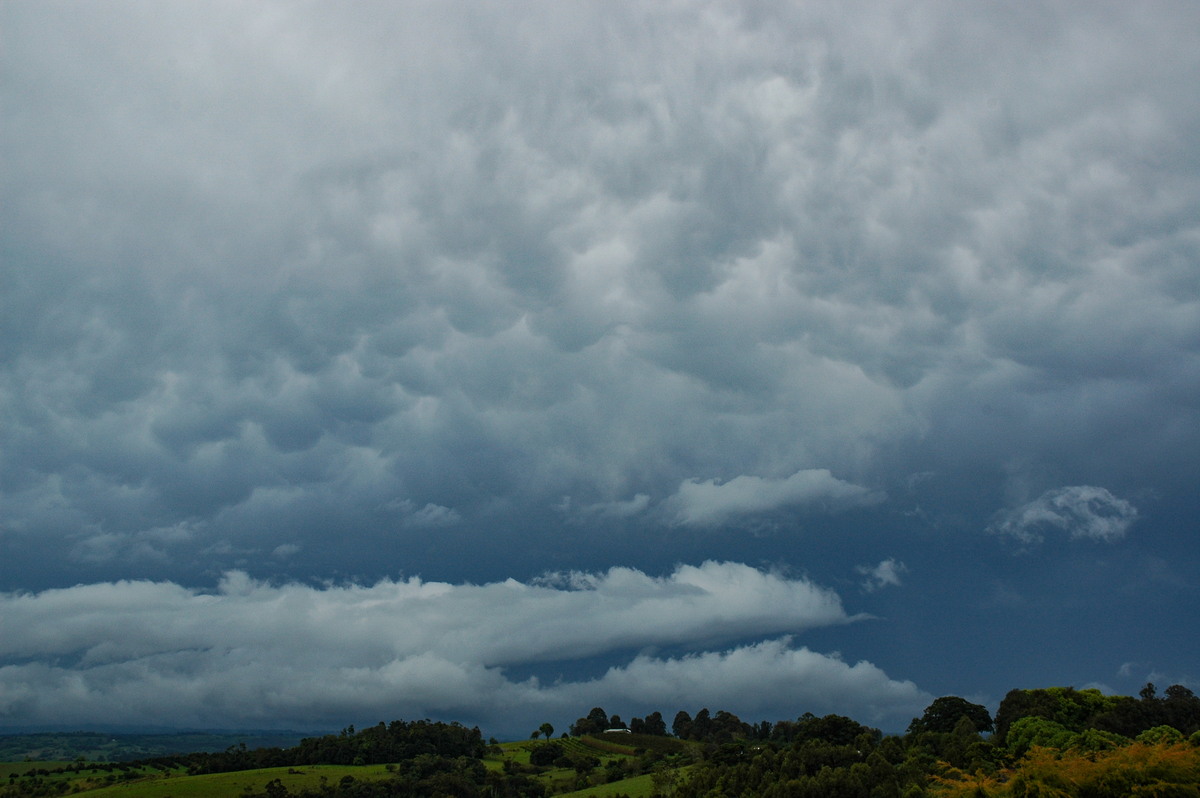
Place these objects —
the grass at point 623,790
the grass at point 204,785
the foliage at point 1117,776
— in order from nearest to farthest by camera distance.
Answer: the foliage at point 1117,776
the grass at point 623,790
the grass at point 204,785

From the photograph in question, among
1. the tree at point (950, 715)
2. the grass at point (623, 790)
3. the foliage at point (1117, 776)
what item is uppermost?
the foliage at point (1117, 776)

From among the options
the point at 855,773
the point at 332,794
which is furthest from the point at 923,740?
the point at 332,794

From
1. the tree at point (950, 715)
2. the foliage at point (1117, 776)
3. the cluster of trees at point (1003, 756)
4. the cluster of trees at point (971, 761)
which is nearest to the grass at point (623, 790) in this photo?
the cluster of trees at point (971, 761)

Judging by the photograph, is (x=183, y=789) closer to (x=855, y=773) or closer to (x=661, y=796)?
(x=661, y=796)

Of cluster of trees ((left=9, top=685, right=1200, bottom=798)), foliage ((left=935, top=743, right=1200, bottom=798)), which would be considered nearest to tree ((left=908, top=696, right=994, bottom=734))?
cluster of trees ((left=9, top=685, right=1200, bottom=798))

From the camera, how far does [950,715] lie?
164000mm

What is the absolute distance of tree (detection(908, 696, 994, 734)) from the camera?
162 metres

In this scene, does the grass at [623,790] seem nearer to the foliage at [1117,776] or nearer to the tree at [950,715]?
the tree at [950,715]

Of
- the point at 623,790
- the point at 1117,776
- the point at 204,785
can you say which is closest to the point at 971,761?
the point at 1117,776

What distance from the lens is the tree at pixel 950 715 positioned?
162 m

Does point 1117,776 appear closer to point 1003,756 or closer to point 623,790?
point 1003,756

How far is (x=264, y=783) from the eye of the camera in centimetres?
18912

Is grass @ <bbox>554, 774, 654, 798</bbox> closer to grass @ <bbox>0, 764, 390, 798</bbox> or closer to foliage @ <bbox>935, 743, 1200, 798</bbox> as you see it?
grass @ <bbox>0, 764, 390, 798</bbox>

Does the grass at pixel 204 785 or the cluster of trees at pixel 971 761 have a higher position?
the cluster of trees at pixel 971 761
